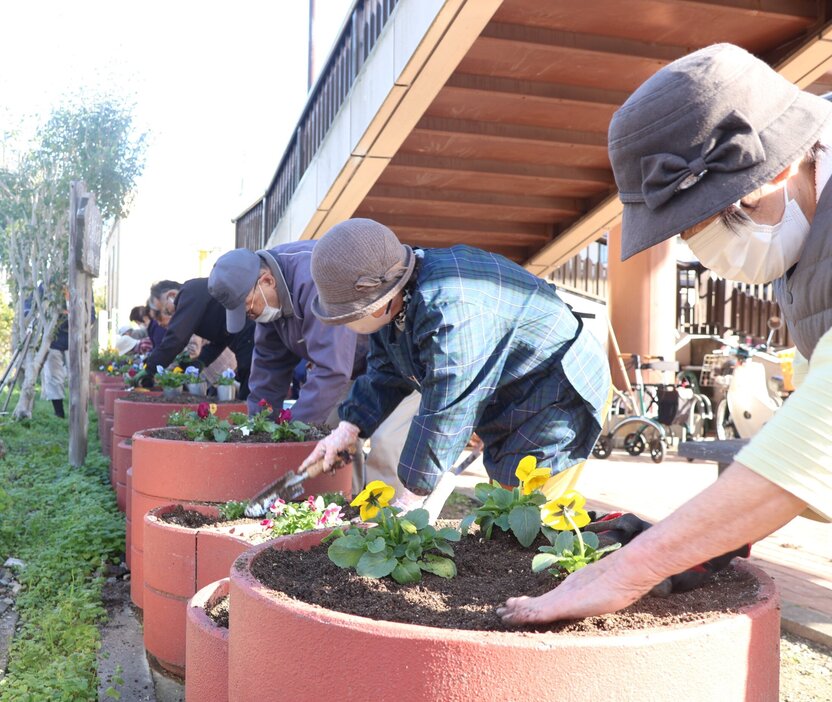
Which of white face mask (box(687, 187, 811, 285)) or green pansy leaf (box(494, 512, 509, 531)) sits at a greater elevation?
white face mask (box(687, 187, 811, 285))

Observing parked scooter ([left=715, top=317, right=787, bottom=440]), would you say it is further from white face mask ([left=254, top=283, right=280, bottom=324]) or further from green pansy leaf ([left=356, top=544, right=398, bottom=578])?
green pansy leaf ([left=356, top=544, right=398, bottom=578])

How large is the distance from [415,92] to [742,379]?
15.9 ft

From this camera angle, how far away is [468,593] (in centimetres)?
167

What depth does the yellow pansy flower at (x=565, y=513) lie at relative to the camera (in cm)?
171

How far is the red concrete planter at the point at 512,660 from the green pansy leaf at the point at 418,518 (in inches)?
16.6

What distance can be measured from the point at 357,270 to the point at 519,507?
810 millimetres

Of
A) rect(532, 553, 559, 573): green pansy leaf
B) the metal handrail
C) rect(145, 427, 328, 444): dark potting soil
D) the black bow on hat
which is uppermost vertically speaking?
the metal handrail

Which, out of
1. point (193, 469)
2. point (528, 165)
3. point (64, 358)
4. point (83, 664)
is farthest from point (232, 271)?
point (64, 358)

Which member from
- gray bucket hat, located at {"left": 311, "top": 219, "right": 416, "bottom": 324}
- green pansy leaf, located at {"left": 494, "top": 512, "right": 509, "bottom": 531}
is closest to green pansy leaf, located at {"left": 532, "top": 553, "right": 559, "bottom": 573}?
green pansy leaf, located at {"left": 494, "top": 512, "right": 509, "bottom": 531}

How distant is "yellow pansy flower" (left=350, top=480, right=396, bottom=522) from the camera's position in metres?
1.92

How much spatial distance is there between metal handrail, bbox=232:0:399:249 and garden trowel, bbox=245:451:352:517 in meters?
4.39

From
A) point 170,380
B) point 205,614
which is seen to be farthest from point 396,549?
point 170,380

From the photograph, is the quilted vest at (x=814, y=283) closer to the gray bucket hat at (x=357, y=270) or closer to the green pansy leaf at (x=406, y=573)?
the green pansy leaf at (x=406, y=573)

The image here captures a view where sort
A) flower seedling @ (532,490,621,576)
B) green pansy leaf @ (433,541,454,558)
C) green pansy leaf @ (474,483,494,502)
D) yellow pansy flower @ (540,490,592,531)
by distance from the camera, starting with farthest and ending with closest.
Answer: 1. green pansy leaf @ (474,483,494,502)
2. green pansy leaf @ (433,541,454,558)
3. yellow pansy flower @ (540,490,592,531)
4. flower seedling @ (532,490,621,576)
